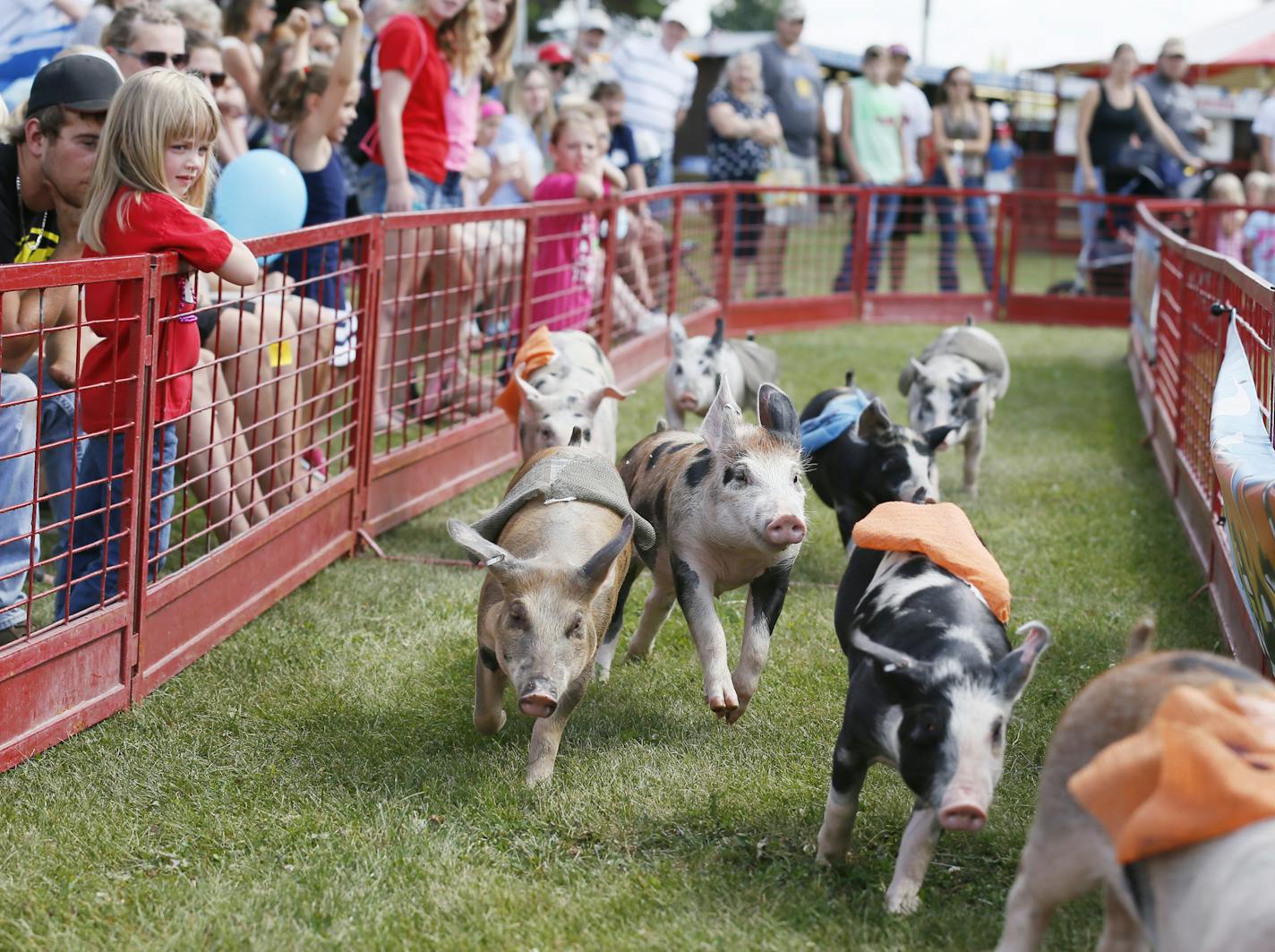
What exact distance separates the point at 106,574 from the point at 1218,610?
4.09 metres

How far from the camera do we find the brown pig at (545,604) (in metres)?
4.12

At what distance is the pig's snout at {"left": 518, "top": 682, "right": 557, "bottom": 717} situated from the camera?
395 cm

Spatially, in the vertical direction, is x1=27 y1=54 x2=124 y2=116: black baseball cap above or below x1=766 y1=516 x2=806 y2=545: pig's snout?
above

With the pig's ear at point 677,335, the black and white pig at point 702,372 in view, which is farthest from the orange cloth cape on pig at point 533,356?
the pig's ear at point 677,335

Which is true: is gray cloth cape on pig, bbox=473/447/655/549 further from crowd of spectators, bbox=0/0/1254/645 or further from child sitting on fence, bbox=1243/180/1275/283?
child sitting on fence, bbox=1243/180/1275/283

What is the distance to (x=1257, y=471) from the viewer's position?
3.80m

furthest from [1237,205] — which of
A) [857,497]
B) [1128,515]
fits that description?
[857,497]

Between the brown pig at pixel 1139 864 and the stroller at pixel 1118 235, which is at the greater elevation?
the stroller at pixel 1118 235

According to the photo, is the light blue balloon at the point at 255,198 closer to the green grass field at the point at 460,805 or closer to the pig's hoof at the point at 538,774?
the green grass field at the point at 460,805

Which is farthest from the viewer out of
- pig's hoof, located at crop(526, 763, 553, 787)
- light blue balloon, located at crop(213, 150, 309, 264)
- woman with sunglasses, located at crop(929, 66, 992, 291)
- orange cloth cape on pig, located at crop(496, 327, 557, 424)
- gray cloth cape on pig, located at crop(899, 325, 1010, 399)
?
woman with sunglasses, located at crop(929, 66, 992, 291)

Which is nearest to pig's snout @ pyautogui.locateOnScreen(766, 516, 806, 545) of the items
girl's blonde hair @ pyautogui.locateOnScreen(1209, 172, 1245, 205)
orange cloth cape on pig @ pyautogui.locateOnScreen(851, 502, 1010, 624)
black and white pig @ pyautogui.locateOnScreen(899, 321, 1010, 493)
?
orange cloth cape on pig @ pyautogui.locateOnScreen(851, 502, 1010, 624)

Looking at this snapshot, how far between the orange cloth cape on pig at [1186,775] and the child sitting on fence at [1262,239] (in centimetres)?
1160

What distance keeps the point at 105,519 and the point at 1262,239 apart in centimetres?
1173

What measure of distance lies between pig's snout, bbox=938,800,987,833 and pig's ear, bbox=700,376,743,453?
182 cm
